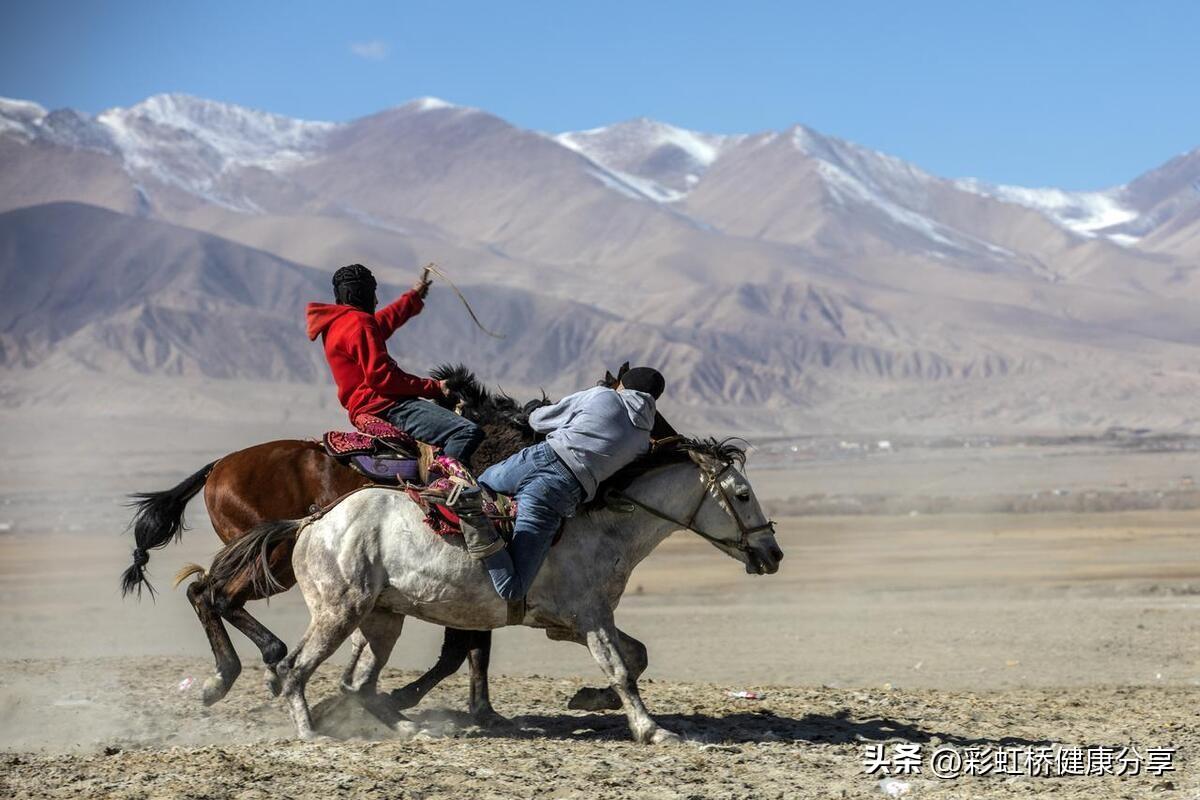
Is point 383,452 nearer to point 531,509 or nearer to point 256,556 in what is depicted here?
point 256,556

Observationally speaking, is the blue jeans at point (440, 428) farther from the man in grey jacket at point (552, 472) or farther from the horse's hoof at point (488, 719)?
the horse's hoof at point (488, 719)

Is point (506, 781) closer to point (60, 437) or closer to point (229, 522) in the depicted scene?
point (229, 522)

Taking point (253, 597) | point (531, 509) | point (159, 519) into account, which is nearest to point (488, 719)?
point (253, 597)

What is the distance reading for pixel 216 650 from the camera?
31.0 ft

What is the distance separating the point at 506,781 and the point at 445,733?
1.85m

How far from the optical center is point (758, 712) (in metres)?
10.5

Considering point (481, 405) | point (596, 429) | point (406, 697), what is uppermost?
point (481, 405)

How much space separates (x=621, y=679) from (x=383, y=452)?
1.98 m

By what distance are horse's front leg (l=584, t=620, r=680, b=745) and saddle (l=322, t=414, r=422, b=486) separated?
142 centimetres

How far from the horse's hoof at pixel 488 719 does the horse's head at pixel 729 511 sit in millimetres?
1744

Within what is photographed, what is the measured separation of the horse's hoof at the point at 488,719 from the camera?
988cm

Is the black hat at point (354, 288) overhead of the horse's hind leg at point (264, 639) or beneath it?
overhead

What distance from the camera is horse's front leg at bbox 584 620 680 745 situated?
8.86 m

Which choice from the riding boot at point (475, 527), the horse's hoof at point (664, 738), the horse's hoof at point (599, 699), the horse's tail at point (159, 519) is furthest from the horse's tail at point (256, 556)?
the horse's hoof at point (664, 738)
